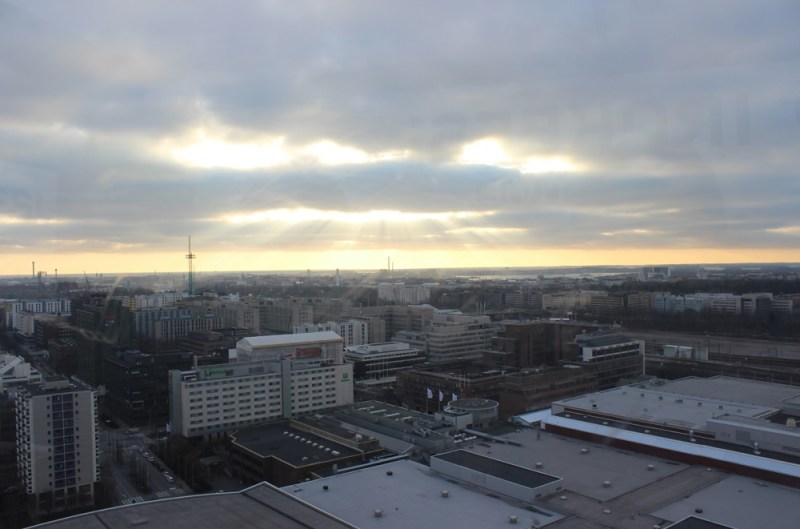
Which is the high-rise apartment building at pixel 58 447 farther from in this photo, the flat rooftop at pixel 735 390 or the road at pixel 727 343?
the road at pixel 727 343

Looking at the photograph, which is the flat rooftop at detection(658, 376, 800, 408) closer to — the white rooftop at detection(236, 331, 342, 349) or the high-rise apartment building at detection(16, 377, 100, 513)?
→ the white rooftop at detection(236, 331, 342, 349)

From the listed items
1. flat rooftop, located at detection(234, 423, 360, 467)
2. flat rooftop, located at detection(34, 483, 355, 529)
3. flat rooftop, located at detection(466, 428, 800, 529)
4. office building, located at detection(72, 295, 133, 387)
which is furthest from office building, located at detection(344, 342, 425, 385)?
flat rooftop, located at detection(34, 483, 355, 529)

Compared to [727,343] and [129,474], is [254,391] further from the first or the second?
[727,343]

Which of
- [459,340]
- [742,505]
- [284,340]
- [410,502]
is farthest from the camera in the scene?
[459,340]

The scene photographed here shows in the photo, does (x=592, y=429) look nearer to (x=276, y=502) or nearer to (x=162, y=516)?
(x=276, y=502)

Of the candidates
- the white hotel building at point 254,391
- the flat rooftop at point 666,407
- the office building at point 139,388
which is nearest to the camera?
the flat rooftop at point 666,407

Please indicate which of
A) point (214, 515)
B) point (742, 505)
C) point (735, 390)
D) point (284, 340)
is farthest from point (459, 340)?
point (214, 515)

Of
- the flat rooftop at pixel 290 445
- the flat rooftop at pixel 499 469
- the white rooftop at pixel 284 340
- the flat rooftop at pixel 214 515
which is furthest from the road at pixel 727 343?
the flat rooftop at pixel 214 515
